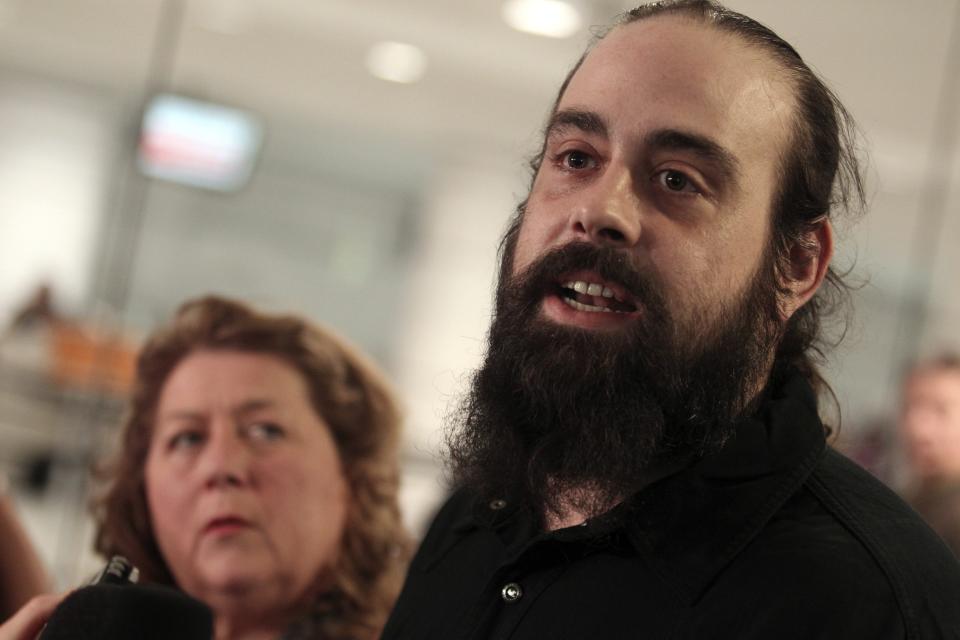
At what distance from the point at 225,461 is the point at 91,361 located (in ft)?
8.41

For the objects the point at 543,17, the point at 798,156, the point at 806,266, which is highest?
the point at 543,17

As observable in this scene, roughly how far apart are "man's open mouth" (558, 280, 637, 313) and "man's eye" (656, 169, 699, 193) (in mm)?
125

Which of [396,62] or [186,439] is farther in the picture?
[396,62]

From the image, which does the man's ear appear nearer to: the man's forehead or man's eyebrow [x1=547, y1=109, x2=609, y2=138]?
the man's forehead

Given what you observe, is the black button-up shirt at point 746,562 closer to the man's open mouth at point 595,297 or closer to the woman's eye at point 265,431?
the man's open mouth at point 595,297

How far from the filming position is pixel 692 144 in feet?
4.15

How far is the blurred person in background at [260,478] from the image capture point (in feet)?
6.25

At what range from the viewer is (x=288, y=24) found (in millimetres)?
4891

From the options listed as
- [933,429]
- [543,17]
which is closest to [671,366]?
[933,429]

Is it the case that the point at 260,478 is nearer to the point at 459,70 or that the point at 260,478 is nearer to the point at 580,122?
the point at 580,122

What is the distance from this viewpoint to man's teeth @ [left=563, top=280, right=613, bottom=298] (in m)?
1.26

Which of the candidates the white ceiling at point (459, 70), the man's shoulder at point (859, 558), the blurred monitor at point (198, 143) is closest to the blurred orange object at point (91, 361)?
the blurred monitor at point (198, 143)

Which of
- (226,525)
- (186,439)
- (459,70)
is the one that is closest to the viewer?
(226,525)

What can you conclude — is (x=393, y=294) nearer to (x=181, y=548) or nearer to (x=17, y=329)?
(x=17, y=329)
